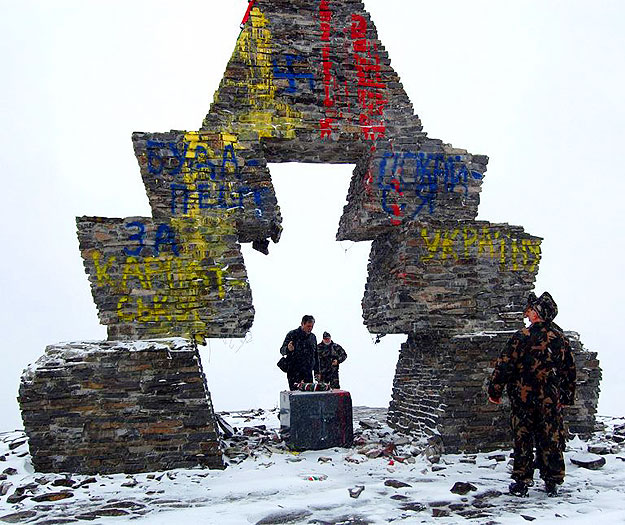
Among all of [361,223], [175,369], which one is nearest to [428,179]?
[361,223]

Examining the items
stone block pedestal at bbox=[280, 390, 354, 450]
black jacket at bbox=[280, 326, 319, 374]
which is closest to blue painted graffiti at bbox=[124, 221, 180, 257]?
black jacket at bbox=[280, 326, 319, 374]

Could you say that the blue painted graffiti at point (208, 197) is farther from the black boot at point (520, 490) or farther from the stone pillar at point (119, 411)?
the black boot at point (520, 490)

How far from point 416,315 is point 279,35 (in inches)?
172

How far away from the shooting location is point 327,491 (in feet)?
18.8

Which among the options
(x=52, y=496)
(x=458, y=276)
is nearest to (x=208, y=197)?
(x=458, y=276)

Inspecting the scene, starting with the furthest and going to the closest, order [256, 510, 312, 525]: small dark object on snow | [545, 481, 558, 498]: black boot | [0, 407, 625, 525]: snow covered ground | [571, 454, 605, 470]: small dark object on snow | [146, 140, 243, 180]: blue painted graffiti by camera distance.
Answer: [146, 140, 243, 180]: blue painted graffiti → [571, 454, 605, 470]: small dark object on snow → [545, 481, 558, 498]: black boot → [0, 407, 625, 525]: snow covered ground → [256, 510, 312, 525]: small dark object on snow

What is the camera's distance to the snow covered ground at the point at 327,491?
5008 mm

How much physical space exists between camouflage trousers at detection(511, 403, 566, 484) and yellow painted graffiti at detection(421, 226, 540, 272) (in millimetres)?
2854

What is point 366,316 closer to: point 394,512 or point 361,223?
point 361,223

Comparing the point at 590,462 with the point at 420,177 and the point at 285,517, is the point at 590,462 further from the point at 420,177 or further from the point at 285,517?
the point at 420,177

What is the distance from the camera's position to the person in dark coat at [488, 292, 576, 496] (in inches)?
218

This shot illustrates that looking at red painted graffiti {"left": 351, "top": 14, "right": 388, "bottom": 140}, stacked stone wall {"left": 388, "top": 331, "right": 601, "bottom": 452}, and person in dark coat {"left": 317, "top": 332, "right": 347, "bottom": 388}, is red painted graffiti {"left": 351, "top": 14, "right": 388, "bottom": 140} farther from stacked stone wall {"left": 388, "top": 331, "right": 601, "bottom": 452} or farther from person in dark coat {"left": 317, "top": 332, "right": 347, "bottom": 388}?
person in dark coat {"left": 317, "top": 332, "right": 347, "bottom": 388}

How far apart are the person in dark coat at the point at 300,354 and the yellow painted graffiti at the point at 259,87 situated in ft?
9.24

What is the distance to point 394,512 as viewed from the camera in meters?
5.09
